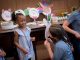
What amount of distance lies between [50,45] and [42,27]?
113cm

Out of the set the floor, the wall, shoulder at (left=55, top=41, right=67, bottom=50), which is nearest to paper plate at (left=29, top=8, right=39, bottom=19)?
the wall

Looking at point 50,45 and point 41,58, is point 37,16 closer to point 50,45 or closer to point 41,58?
point 41,58

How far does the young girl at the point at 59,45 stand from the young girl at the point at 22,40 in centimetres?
78

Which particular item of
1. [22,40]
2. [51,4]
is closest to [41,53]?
[51,4]

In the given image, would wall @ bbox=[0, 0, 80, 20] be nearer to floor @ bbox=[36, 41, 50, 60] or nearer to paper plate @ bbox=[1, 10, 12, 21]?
paper plate @ bbox=[1, 10, 12, 21]

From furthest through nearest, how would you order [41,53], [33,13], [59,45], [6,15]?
[41,53] < [33,13] < [6,15] < [59,45]

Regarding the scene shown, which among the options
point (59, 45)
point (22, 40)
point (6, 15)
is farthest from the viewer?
point (6, 15)

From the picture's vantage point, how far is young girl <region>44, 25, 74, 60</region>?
7.61 feet

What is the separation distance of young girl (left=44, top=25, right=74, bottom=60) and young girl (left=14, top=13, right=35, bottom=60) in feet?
2.57

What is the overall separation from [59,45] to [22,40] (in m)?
1.01

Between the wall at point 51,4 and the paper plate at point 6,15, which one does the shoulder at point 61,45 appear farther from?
the wall at point 51,4

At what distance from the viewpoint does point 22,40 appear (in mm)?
3215

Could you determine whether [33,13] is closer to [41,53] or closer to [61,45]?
[41,53]

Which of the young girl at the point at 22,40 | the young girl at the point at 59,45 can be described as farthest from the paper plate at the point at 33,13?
the young girl at the point at 59,45
